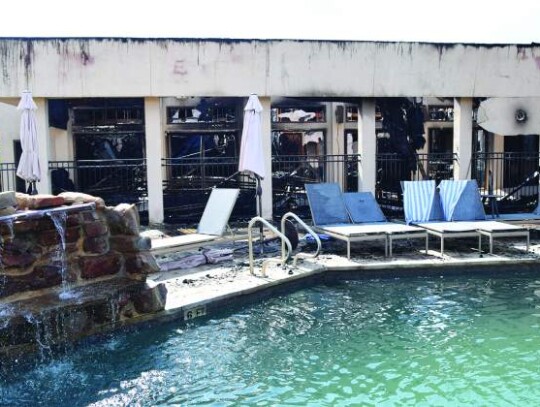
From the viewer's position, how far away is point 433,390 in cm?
535

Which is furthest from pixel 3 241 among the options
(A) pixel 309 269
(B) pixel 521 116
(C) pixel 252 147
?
(B) pixel 521 116

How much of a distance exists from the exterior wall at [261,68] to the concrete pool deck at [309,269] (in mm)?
4346

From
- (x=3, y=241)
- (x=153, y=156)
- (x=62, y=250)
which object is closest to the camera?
(x=3, y=241)

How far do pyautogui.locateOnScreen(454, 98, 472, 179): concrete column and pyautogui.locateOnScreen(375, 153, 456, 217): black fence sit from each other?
20 cm

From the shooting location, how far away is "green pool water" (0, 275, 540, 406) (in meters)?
5.26

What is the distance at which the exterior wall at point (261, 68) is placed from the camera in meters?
12.6

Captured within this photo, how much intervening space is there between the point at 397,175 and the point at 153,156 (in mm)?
7546

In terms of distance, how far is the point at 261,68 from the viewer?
13.3m

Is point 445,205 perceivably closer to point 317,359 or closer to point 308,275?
point 308,275

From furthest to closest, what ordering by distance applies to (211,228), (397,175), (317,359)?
(397,175) < (211,228) < (317,359)

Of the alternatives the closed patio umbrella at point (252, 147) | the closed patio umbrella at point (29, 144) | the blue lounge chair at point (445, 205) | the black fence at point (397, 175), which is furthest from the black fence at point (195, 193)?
the blue lounge chair at point (445, 205)

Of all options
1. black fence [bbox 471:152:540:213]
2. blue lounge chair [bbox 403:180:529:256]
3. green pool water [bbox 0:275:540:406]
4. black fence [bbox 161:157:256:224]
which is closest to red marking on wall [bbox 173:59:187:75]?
black fence [bbox 161:157:256:224]

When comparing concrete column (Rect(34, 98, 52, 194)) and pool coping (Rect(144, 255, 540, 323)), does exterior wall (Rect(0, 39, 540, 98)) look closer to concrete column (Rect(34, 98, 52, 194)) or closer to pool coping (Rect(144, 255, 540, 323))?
concrete column (Rect(34, 98, 52, 194))

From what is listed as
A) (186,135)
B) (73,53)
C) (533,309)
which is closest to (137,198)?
(186,135)
